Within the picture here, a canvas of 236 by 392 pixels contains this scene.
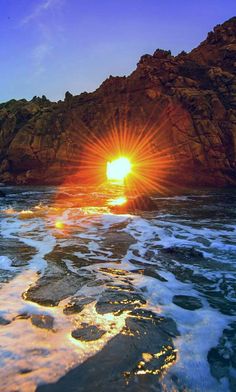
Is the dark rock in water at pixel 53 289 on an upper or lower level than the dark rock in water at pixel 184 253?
upper

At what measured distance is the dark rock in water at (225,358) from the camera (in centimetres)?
466

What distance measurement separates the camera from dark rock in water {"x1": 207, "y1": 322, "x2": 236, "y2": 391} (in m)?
4.66

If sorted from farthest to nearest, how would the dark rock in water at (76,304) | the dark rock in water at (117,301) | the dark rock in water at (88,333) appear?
the dark rock in water at (117,301), the dark rock in water at (76,304), the dark rock in water at (88,333)

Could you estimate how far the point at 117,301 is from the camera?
23.4 ft

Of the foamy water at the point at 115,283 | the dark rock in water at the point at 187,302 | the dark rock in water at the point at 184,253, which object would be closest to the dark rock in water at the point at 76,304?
the foamy water at the point at 115,283

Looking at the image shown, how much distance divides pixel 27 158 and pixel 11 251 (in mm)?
43998

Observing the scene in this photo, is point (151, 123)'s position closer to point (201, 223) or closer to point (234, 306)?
point (201, 223)

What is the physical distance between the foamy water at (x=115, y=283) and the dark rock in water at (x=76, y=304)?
11cm

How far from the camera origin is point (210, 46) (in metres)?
67.0

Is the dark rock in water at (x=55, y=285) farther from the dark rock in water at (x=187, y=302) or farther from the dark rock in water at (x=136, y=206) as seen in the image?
the dark rock in water at (x=136, y=206)

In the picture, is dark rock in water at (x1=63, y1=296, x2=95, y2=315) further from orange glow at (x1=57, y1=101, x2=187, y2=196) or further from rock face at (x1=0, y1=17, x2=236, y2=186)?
rock face at (x1=0, y1=17, x2=236, y2=186)

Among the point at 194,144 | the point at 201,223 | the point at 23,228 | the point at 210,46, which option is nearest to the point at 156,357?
the point at 23,228

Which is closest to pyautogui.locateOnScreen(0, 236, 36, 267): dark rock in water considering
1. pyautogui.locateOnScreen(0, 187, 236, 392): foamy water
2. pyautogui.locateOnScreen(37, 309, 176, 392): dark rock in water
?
pyautogui.locateOnScreen(0, 187, 236, 392): foamy water

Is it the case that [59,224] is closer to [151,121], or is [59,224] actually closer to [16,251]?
[16,251]
